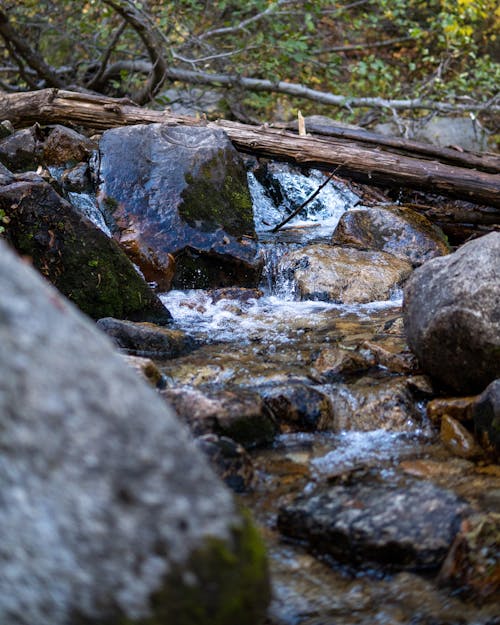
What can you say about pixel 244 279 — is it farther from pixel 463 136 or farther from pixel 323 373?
pixel 463 136

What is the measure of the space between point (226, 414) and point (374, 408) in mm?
960

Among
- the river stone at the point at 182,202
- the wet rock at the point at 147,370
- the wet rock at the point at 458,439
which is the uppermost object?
the river stone at the point at 182,202

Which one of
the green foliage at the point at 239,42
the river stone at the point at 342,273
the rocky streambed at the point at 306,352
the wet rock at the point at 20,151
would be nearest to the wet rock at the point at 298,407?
the rocky streambed at the point at 306,352

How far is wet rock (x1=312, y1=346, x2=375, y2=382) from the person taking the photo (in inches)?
180

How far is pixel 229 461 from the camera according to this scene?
10.5ft

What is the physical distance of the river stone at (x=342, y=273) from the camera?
641 centimetres

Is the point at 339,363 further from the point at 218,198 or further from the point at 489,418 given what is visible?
Answer: the point at 218,198

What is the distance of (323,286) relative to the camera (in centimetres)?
644

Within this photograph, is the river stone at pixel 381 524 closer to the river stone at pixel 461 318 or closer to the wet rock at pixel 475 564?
the wet rock at pixel 475 564

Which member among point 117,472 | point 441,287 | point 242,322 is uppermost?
point 117,472

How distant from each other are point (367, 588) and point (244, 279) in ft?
14.5

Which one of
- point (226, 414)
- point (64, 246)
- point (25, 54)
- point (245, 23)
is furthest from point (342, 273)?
point (25, 54)

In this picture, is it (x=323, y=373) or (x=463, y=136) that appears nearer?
(x=323, y=373)

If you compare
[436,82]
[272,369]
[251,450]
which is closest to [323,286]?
[272,369]
